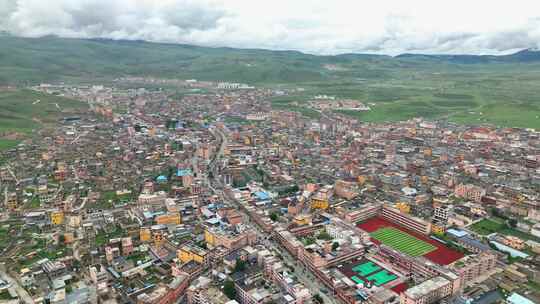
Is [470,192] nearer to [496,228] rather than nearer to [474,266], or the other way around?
[496,228]

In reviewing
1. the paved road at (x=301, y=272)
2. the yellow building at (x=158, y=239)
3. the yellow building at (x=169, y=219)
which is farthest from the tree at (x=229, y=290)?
the yellow building at (x=169, y=219)

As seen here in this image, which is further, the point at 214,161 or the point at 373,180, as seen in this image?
the point at 214,161

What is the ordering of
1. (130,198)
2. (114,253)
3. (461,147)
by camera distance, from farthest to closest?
(461,147), (130,198), (114,253)

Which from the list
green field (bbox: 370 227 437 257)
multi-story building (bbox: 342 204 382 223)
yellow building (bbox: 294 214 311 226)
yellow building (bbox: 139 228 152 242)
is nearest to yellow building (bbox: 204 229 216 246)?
yellow building (bbox: 139 228 152 242)

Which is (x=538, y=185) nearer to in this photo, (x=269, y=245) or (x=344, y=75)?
(x=269, y=245)

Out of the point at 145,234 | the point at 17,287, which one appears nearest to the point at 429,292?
the point at 145,234

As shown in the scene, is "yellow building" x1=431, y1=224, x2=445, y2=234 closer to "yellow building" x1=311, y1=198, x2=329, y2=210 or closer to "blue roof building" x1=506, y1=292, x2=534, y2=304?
"blue roof building" x1=506, y1=292, x2=534, y2=304

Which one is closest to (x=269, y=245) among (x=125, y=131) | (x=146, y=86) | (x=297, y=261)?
(x=297, y=261)
